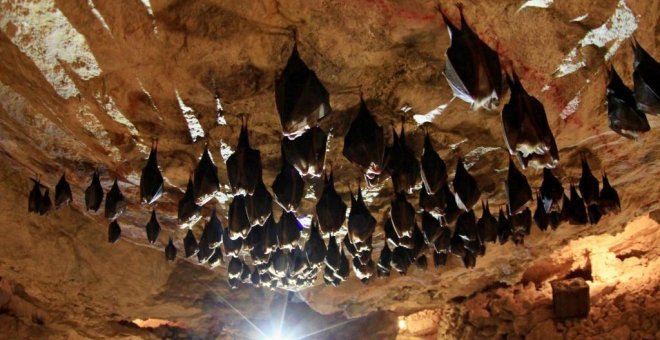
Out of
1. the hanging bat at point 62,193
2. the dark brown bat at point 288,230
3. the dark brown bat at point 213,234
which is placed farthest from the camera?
the dark brown bat at point 213,234

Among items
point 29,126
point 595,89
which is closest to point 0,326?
point 29,126

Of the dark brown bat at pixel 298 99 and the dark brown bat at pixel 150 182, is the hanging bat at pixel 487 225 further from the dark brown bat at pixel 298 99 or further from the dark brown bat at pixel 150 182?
the dark brown bat at pixel 150 182

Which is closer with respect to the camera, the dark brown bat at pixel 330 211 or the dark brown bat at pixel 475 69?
the dark brown bat at pixel 475 69

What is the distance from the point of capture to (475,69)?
2.36 m

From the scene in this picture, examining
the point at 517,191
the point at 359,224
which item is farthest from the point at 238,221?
the point at 517,191

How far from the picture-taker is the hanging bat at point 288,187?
349 centimetres

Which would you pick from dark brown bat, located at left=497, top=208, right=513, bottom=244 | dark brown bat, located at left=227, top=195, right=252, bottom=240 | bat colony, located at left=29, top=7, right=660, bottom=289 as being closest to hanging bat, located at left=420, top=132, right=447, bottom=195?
bat colony, located at left=29, top=7, right=660, bottom=289

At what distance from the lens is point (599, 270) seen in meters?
7.87

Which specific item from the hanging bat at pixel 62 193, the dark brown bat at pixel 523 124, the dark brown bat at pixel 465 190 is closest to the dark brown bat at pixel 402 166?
the dark brown bat at pixel 465 190

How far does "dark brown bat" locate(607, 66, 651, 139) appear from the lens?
294 centimetres

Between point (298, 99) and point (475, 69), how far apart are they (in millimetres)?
913

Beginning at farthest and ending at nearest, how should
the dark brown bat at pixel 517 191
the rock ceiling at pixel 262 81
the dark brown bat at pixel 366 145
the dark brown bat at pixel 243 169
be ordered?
1. the dark brown bat at pixel 517 191
2. the dark brown bat at pixel 243 169
3. the dark brown bat at pixel 366 145
4. the rock ceiling at pixel 262 81

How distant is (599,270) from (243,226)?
653 centimetres

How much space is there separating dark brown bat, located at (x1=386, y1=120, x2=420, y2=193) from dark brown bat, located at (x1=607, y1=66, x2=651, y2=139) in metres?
1.29
